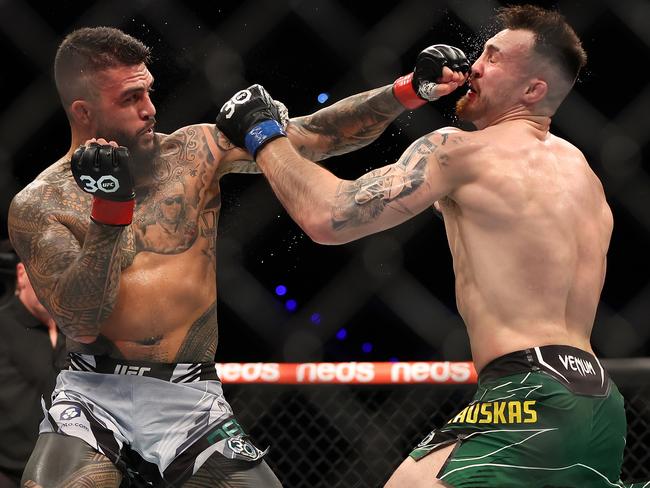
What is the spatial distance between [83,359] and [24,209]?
1.14ft

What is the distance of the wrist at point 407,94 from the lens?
2.27 metres

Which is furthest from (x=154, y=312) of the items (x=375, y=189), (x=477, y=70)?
(x=477, y=70)

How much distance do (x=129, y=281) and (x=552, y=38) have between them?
1018 millimetres

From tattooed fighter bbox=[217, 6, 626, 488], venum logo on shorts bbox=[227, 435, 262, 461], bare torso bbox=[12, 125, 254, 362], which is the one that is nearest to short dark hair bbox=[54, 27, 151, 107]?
bare torso bbox=[12, 125, 254, 362]

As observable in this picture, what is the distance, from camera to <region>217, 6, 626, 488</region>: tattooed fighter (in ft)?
5.52

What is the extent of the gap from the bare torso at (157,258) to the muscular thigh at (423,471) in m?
0.59

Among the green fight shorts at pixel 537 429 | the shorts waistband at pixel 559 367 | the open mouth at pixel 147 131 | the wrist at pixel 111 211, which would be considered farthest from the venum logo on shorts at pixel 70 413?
the shorts waistband at pixel 559 367

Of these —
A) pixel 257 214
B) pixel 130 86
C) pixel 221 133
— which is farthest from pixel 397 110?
pixel 257 214

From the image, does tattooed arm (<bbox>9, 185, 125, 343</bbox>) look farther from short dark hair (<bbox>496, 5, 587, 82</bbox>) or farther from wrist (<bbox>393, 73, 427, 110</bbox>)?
short dark hair (<bbox>496, 5, 587, 82</bbox>)

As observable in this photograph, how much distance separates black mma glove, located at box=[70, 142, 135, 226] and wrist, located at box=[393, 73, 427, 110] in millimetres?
706

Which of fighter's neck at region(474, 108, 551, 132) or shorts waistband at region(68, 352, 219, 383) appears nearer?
fighter's neck at region(474, 108, 551, 132)

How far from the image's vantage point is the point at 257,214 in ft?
12.9

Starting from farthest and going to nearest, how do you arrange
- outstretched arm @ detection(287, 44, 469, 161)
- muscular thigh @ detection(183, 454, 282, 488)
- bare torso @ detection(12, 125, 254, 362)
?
outstretched arm @ detection(287, 44, 469, 161), bare torso @ detection(12, 125, 254, 362), muscular thigh @ detection(183, 454, 282, 488)

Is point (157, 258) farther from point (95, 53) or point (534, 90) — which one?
point (534, 90)
